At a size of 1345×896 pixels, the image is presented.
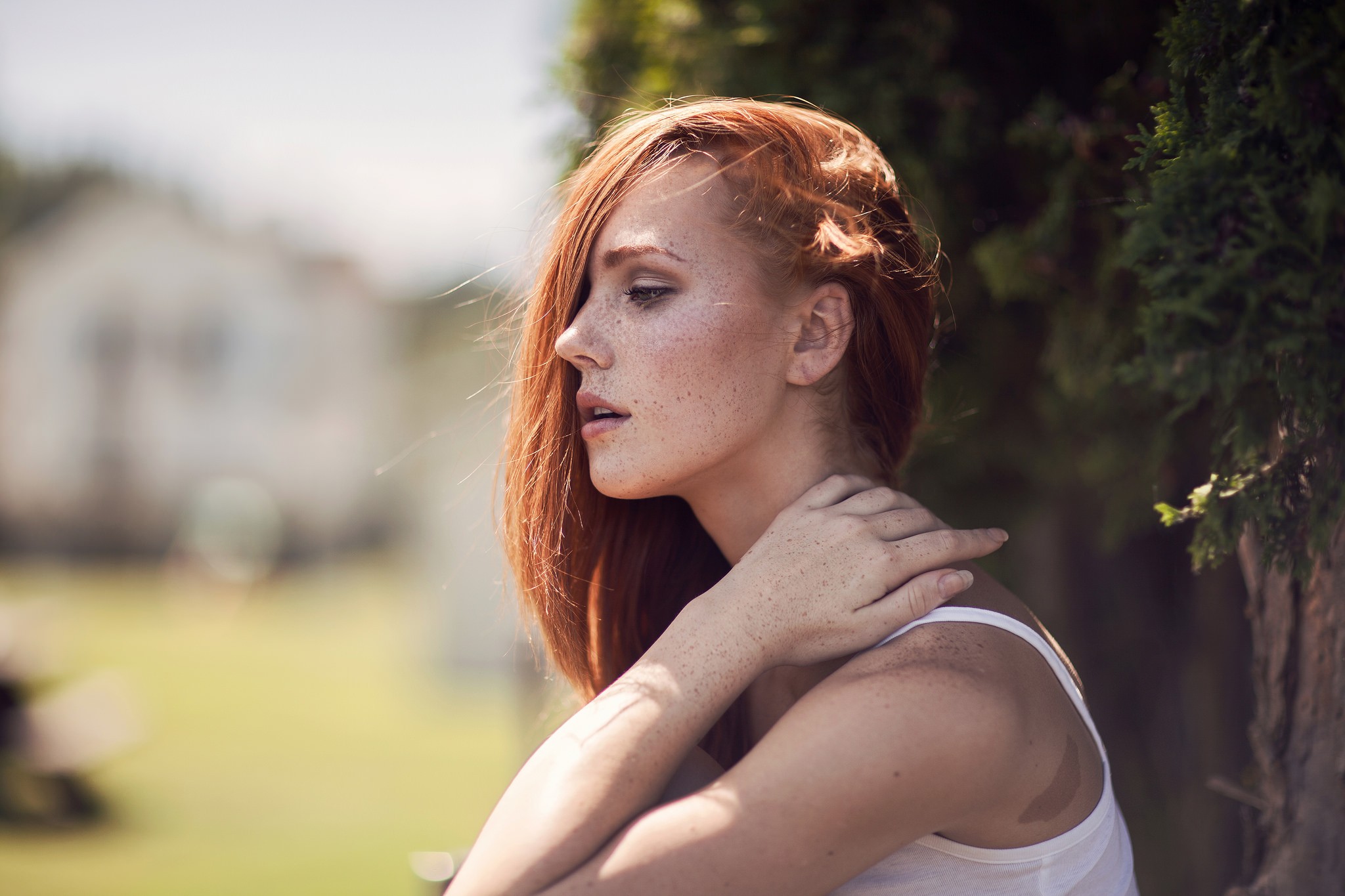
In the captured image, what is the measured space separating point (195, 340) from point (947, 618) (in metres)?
27.8

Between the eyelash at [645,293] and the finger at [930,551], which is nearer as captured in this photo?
the finger at [930,551]

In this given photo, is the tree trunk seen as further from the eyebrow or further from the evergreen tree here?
the eyebrow

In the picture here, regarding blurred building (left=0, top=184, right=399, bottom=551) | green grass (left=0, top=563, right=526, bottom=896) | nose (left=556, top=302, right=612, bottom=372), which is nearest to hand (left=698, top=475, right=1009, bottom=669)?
nose (left=556, top=302, right=612, bottom=372)

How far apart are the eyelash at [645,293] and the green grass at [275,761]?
1.58 meters

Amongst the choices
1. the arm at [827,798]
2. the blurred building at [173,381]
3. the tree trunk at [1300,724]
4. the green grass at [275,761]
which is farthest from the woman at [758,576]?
A: the blurred building at [173,381]

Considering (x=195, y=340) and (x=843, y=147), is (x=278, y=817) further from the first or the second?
(x=195, y=340)

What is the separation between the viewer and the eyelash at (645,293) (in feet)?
6.72

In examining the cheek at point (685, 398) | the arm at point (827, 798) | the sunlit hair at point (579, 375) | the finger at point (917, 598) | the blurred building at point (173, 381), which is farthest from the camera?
the blurred building at point (173, 381)

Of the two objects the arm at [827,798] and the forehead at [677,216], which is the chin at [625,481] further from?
the arm at [827,798]

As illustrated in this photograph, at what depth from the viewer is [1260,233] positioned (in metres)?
1.53

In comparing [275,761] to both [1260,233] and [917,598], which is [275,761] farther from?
[1260,233]

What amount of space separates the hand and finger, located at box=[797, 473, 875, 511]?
71 millimetres

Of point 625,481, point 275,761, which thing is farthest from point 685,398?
point 275,761

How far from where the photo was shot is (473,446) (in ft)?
37.3
